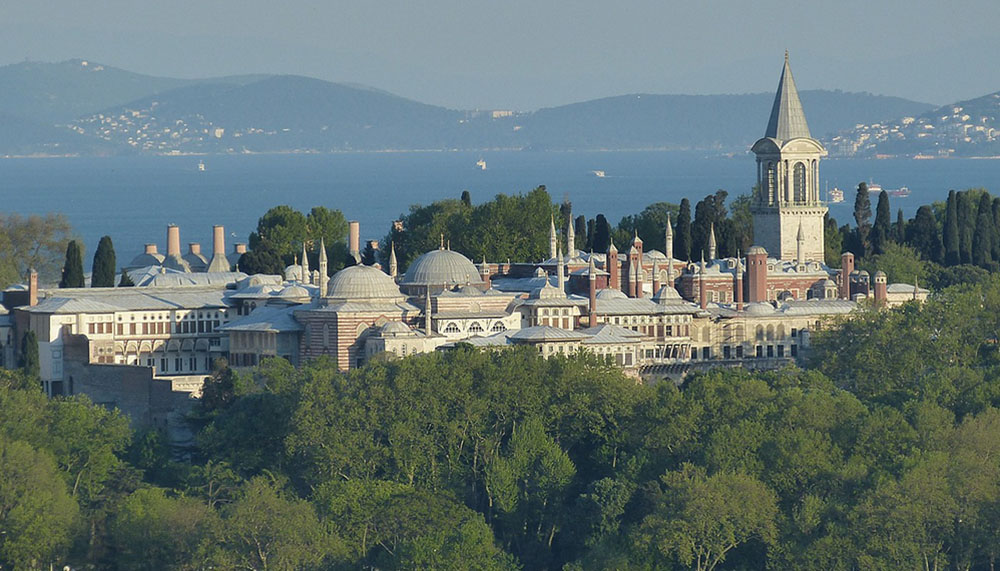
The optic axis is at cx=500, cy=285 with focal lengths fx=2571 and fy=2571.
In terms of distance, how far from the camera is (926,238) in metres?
100

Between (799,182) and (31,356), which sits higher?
(799,182)

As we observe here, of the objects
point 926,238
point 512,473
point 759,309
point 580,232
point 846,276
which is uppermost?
point 580,232

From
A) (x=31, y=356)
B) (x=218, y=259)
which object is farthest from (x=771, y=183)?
(x=31, y=356)

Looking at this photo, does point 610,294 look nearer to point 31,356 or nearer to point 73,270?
point 31,356

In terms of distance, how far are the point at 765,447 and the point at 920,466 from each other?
3860 millimetres

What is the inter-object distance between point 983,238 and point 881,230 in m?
4.15

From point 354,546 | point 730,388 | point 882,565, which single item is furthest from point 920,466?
point 354,546

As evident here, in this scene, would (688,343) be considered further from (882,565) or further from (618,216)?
(618,216)

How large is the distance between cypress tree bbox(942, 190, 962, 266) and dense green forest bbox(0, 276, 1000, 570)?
32.0m

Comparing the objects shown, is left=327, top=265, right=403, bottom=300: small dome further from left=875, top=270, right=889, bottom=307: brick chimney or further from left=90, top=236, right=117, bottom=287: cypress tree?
left=875, top=270, right=889, bottom=307: brick chimney

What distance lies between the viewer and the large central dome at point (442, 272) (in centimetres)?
7612

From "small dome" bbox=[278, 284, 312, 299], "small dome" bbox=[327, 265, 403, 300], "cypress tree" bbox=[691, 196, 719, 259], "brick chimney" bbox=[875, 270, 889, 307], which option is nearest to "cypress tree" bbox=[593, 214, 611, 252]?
"cypress tree" bbox=[691, 196, 719, 259]

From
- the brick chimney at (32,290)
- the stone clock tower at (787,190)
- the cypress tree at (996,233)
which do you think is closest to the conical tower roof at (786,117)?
the stone clock tower at (787,190)

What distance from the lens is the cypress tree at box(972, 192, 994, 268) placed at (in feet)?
326
